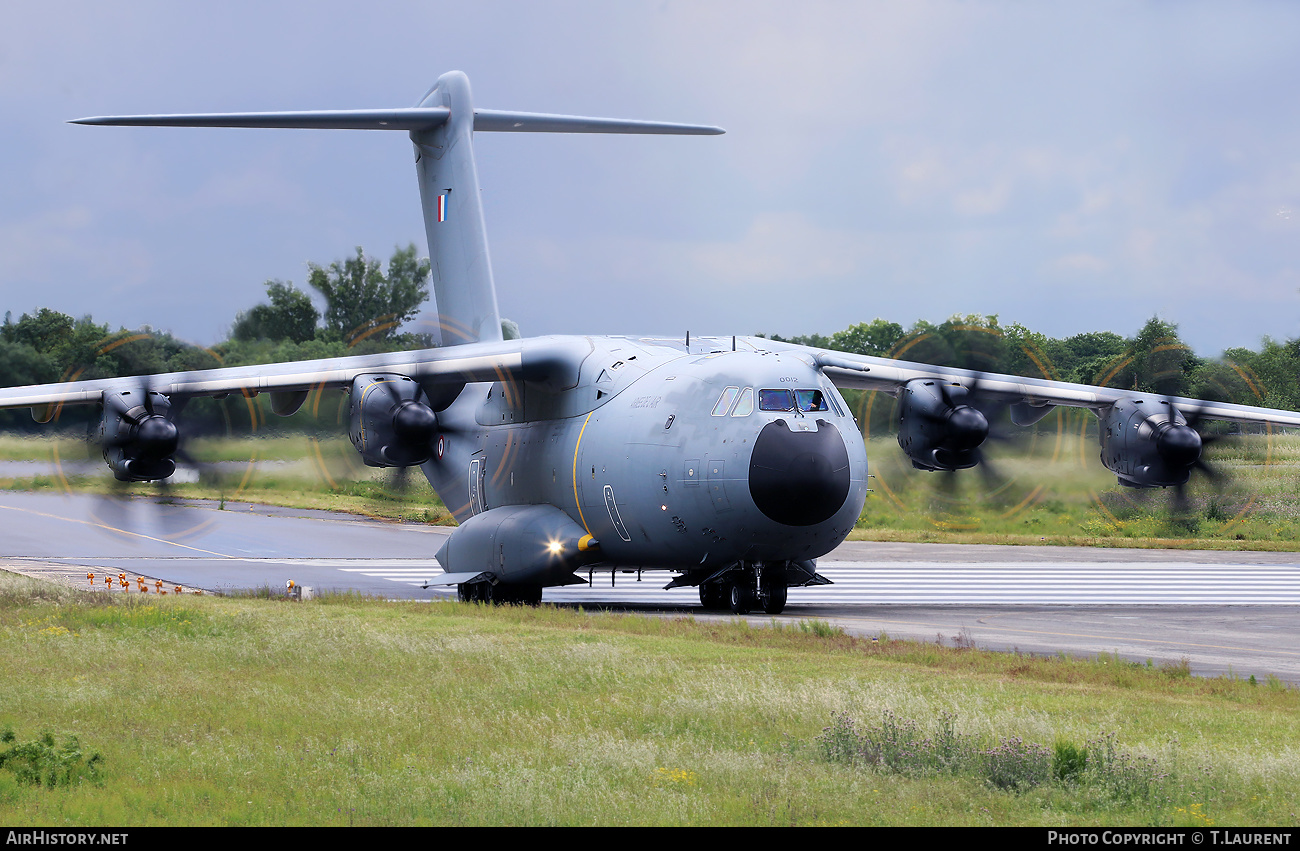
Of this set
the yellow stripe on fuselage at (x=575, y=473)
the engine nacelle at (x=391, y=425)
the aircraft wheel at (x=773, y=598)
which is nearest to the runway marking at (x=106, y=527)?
the engine nacelle at (x=391, y=425)

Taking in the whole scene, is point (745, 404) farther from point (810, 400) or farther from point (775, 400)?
point (810, 400)

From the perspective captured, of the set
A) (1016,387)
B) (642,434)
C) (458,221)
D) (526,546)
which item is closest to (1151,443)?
(1016,387)

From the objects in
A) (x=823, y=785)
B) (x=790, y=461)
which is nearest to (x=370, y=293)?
(x=790, y=461)

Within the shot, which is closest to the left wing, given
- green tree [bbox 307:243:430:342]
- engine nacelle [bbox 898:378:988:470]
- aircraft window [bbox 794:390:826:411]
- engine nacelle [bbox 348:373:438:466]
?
engine nacelle [bbox 348:373:438:466]

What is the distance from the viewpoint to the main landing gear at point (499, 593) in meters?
21.4

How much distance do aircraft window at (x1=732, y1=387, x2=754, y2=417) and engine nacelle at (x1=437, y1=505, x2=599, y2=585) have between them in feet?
12.4

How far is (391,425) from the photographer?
19422mm

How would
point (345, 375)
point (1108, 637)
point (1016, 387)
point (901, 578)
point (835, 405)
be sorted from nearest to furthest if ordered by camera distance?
point (1108, 637), point (835, 405), point (345, 375), point (1016, 387), point (901, 578)

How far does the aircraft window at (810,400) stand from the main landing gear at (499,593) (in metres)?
5.84

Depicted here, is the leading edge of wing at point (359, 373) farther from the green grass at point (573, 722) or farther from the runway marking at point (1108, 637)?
the runway marking at point (1108, 637)

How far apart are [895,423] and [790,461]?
16.5ft

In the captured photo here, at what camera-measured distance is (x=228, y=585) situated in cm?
2484

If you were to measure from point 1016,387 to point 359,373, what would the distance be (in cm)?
1047

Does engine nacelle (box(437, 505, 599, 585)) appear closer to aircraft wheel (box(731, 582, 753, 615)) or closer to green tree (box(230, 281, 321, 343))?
aircraft wheel (box(731, 582, 753, 615))
